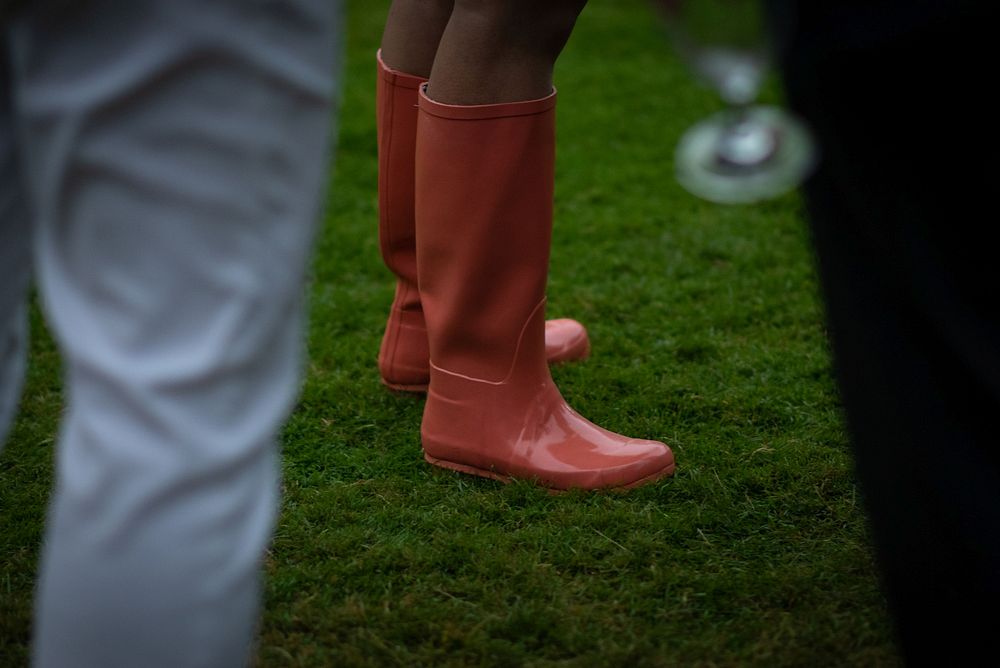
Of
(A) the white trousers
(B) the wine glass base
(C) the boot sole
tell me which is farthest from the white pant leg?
(C) the boot sole

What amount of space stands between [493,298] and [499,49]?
336mm

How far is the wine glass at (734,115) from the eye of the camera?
731 mm

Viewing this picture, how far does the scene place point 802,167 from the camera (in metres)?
0.77

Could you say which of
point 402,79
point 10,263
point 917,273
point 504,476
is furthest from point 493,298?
point 10,263

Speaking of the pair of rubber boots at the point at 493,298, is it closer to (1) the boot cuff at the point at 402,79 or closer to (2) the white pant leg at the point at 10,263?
(1) the boot cuff at the point at 402,79

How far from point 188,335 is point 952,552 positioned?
2.18ft

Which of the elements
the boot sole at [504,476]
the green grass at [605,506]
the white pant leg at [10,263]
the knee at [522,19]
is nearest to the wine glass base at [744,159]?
the green grass at [605,506]

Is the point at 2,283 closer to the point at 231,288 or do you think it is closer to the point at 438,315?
the point at 231,288

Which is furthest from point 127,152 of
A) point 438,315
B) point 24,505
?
point 24,505

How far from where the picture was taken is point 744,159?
2.43ft

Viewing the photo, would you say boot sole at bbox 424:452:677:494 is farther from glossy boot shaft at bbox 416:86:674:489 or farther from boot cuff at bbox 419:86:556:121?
boot cuff at bbox 419:86:556:121

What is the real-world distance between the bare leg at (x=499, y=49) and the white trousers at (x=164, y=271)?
701 millimetres

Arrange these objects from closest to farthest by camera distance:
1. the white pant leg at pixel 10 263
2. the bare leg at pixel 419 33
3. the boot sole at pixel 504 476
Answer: the white pant leg at pixel 10 263 → the boot sole at pixel 504 476 → the bare leg at pixel 419 33

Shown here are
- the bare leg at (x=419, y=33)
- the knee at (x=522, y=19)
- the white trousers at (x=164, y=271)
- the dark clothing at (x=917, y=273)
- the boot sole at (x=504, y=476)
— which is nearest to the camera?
the white trousers at (x=164, y=271)
